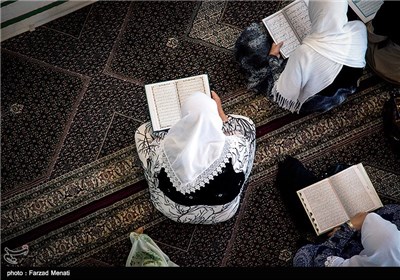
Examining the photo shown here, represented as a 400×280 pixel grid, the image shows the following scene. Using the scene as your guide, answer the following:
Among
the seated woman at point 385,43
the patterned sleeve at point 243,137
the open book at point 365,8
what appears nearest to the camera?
the patterned sleeve at point 243,137

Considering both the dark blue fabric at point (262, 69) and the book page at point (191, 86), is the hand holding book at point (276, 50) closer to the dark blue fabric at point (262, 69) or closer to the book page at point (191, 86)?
the dark blue fabric at point (262, 69)

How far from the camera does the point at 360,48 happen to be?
96.1 inches

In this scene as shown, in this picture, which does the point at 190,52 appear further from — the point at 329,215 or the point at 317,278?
the point at 317,278

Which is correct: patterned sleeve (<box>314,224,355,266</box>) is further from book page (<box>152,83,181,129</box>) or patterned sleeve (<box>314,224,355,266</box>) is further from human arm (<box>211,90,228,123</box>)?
book page (<box>152,83,181,129</box>)

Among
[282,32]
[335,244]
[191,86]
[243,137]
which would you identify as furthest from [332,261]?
[282,32]

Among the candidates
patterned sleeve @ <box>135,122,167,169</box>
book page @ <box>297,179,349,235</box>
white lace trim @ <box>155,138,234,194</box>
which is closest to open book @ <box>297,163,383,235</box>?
book page @ <box>297,179,349,235</box>

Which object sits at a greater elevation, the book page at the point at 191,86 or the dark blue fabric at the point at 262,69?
the dark blue fabric at the point at 262,69

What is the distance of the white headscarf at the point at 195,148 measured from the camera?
204 cm

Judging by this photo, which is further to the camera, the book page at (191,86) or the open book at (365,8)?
the open book at (365,8)

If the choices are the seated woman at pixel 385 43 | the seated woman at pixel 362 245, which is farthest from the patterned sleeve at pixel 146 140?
the seated woman at pixel 385 43

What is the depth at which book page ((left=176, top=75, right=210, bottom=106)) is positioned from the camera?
8.55 ft

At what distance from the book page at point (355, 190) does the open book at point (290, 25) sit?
1.97 feet

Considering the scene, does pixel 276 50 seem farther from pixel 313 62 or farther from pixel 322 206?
pixel 322 206

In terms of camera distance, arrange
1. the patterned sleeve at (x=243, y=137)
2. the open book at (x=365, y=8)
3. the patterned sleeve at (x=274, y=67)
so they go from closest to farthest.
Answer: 1. the patterned sleeve at (x=243, y=137)
2. the patterned sleeve at (x=274, y=67)
3. the open book at (x=365, y=8)
